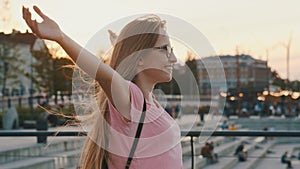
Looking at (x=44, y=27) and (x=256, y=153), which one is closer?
(x=44, y=27)

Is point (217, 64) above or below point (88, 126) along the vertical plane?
above

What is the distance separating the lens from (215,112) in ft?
9.21

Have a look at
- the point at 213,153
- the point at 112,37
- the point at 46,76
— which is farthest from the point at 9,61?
the point at 112,37

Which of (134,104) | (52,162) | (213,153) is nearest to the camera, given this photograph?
(134,104)

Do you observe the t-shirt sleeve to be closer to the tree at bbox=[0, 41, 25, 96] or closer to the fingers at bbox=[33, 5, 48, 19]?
the fingers at bbox=[33, 5, 48, 19]

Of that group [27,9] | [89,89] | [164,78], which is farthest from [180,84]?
[27,9]

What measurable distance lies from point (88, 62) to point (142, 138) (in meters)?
0.38

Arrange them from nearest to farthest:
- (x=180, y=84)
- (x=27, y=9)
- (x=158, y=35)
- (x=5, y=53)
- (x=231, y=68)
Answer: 1. (x=27, y=9)
2. (x=158, y=35)
3. (x=180, y=84)
4. (x=5, y=53)
5. (x=231, y=68)

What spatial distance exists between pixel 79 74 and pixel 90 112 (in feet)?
0.52

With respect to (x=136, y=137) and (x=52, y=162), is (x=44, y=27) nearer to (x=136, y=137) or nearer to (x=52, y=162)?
(x=136, y=137)

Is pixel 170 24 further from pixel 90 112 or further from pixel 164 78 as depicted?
pixel 90 112

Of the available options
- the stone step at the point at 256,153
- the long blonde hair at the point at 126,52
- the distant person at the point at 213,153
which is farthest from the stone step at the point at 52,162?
the stone step at the point at 256,153

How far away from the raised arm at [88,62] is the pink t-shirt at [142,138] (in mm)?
54

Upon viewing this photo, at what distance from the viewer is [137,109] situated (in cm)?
236
